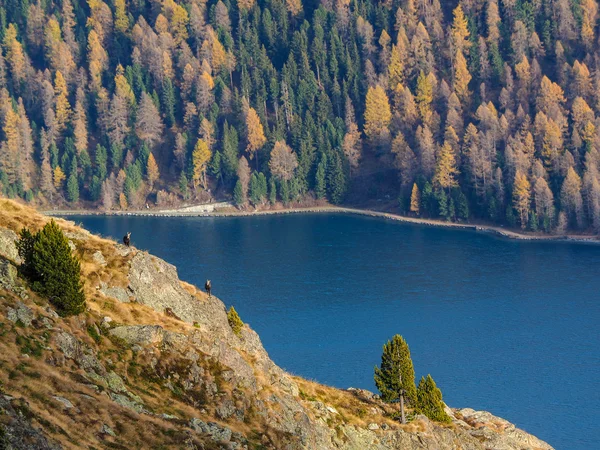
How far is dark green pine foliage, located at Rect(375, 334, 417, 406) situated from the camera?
268ft

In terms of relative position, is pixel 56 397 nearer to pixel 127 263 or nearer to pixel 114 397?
pixel 114 397

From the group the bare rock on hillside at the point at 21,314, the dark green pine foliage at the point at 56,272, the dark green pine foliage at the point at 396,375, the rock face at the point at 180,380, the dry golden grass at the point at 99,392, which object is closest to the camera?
the dry golden grass at the point at 99,392

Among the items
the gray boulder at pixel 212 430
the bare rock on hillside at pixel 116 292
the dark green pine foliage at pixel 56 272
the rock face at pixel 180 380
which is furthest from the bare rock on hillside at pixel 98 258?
the gray boulder at pixel 212 430

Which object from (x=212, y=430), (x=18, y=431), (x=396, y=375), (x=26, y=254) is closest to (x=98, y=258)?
(x=26, y=254)

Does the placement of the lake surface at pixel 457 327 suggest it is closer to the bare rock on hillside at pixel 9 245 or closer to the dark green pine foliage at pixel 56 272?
the dark green pine foliage at pixel 56 272

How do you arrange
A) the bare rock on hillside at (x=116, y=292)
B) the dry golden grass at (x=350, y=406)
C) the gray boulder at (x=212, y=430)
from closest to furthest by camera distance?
the gray boulder at (x=212, y=430) < the bare rock on hillside at (x=116, y=292) < the dry golden grass at (x=350, y=406)

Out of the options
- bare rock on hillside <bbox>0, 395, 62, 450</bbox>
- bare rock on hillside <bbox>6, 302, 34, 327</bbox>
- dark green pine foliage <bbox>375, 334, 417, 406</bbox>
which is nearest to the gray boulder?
bare rock on hillside <bbox>6, 302, 34, 327</bbox>

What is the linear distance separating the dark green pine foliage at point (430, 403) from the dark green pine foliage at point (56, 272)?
33988mm

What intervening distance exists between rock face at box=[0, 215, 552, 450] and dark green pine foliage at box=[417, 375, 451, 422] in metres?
2.62

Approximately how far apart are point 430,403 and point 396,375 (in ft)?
12.7

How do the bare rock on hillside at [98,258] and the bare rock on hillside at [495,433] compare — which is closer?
the bare rock on hillside at [98,258]

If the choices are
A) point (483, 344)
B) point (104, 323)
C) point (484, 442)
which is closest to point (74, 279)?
point (104, 323)

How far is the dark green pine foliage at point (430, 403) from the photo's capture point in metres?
82.2

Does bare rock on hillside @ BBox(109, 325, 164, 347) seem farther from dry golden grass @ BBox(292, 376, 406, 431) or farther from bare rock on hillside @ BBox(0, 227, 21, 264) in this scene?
dry golden grass @ BBox(292, 376, 406, 431)
